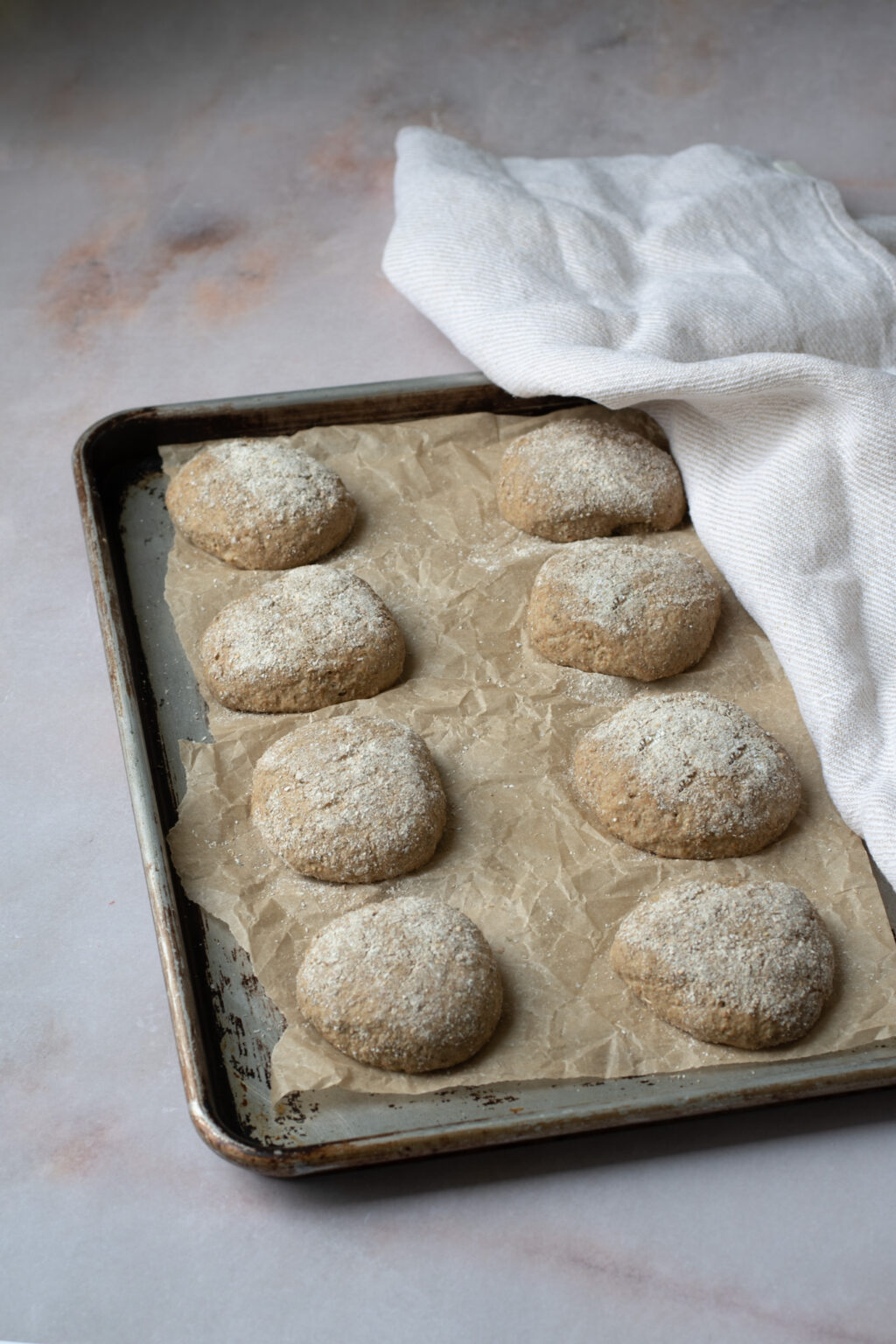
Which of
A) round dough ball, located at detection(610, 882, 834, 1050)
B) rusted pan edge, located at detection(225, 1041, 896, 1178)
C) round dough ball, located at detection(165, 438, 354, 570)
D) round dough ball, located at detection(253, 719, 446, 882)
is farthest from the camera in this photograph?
round dough ball, located at detection(165, 438, 354, 570)

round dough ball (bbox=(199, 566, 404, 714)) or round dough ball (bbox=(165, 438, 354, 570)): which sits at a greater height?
round dough ball (bbox=(165, 438, 354, 570))

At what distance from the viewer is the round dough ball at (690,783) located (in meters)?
1.62

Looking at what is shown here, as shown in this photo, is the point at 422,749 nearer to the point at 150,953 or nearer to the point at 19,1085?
the point at 150,953

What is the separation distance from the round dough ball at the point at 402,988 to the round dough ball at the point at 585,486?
73 centimetres

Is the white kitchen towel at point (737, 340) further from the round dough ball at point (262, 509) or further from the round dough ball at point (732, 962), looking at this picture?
the round dough ball at point (262, 509)

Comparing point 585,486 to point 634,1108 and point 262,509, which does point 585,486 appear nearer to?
point 262,509

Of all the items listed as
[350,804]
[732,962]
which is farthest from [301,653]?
[732,962]

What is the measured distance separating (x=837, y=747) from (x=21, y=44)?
2674 millimetres

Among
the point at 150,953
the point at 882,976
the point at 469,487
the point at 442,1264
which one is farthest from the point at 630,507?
the point at 442,1264

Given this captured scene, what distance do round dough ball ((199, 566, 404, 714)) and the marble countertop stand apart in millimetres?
226

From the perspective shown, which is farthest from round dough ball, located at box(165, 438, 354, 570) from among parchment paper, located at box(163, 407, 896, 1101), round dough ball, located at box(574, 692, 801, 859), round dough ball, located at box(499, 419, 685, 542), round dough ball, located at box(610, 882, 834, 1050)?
round dough ball, located at box(610, 882, 834, 1050)

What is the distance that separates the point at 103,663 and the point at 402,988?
82 centimetres

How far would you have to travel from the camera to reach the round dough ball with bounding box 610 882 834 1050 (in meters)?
1.43

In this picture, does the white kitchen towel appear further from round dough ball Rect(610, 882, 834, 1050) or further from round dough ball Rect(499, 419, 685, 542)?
round dough ball Rect(610, 882, 834, 1050)
